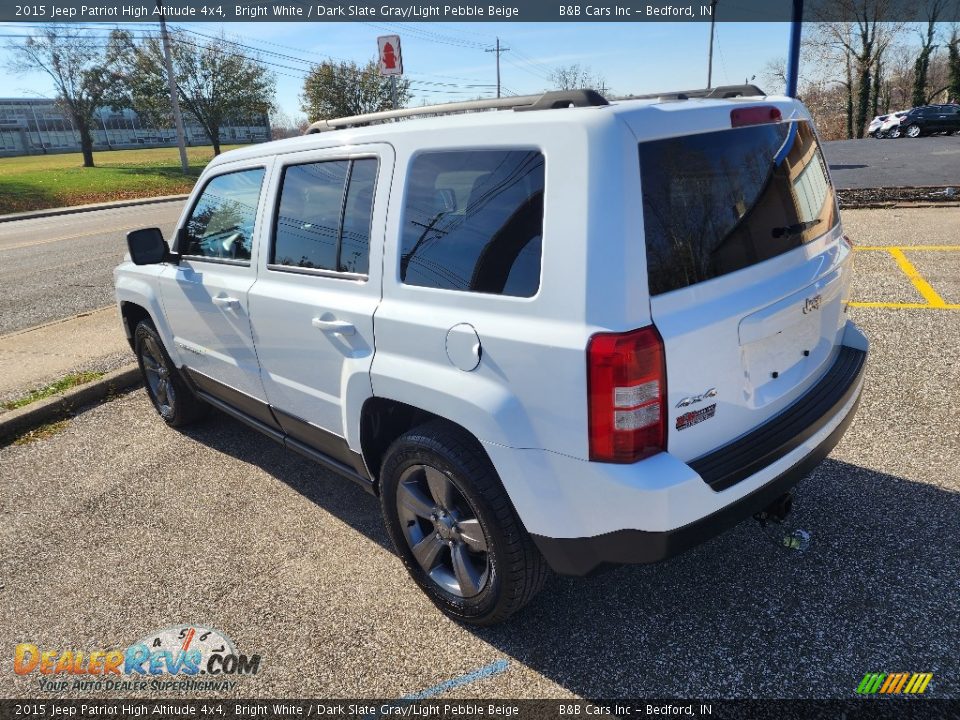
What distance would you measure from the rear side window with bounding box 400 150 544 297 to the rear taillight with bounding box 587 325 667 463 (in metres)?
0.35

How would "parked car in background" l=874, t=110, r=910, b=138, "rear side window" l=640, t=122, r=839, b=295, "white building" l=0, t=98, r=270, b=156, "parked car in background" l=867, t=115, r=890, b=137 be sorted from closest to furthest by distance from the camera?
"rear side window" l=640, t=122, r=839, b=295 → "parked car in background" l=874, t=110, r=910, b=138 → "parked car in background" l=867, t=115, r=890, b=137 → "white building" l=0, t=98, r=270, b=156

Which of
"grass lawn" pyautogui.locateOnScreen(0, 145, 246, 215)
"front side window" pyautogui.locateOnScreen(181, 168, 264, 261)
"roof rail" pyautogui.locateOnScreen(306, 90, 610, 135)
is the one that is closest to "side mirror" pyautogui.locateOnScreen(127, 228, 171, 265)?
"front side window" pyautogui.locateOnScreen(181, 168, 264, 261)

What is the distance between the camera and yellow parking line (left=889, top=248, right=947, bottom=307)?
6172mm

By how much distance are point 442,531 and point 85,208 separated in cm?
2858

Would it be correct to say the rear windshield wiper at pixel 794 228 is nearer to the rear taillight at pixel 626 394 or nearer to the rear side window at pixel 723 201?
the rear side window at pixel 723 201

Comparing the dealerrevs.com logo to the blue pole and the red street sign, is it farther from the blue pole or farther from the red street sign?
the red street sign

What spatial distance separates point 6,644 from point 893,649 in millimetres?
3554

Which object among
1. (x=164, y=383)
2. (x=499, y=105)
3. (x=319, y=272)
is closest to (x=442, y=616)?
(x=319, y=272)

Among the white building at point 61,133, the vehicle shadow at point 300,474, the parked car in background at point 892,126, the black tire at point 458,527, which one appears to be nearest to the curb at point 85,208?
the vehicle shadow at point 300,474

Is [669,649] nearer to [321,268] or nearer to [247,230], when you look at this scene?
[321,268]

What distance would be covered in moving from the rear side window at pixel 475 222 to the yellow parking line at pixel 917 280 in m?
5.58

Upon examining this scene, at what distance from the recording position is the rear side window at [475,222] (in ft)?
7.17

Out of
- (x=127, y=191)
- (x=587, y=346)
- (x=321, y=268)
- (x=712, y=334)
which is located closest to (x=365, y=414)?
(x=321, y=268)

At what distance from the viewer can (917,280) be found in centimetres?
686
